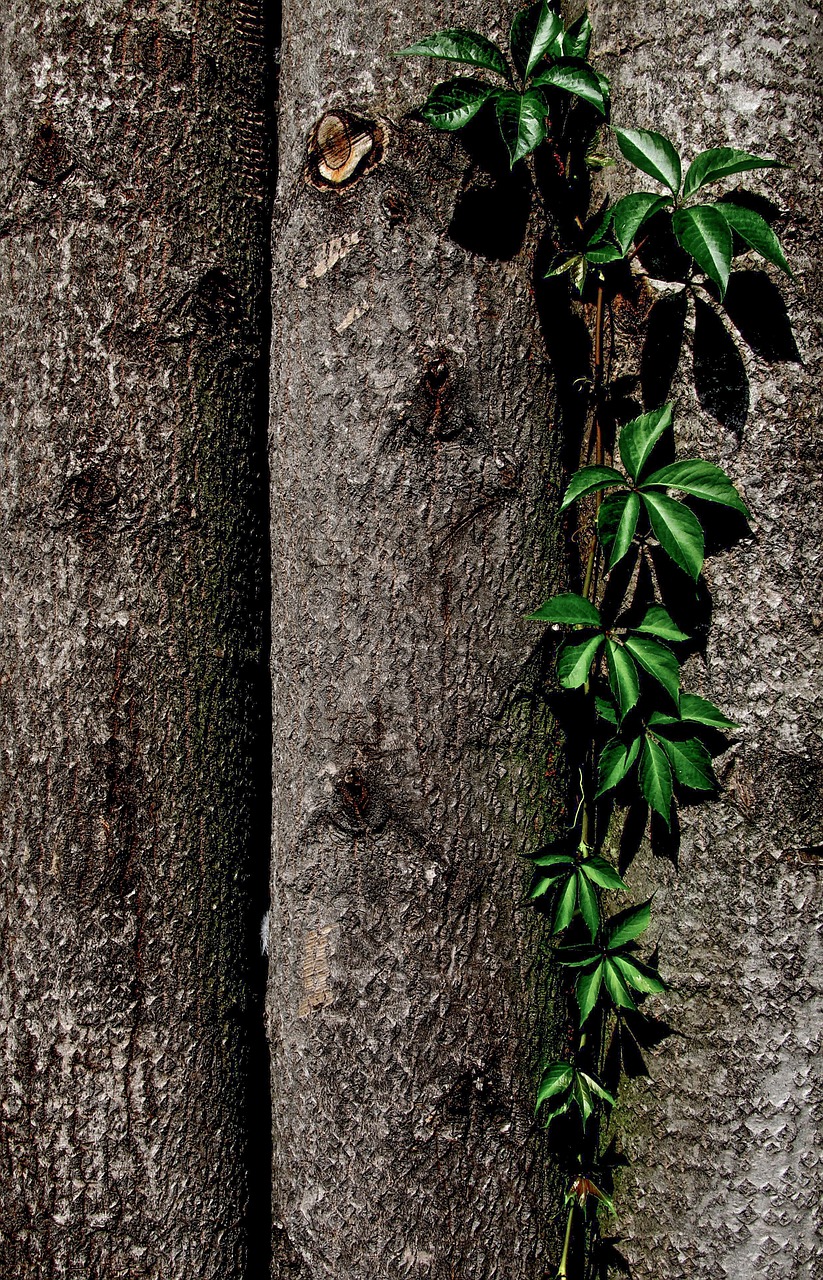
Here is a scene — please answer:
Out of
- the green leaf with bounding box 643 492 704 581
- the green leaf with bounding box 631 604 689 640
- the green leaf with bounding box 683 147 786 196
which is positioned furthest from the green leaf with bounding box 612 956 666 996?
the green leaf with bounding box 683 147 786 196

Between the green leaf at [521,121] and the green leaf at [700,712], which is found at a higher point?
the green leaf at [521,121]

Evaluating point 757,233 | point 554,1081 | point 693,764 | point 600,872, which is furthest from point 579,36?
point 554,1081

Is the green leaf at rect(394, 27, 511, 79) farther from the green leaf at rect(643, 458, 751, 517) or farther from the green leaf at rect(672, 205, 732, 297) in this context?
the green leaf at rect(643, 458, 751, 517)

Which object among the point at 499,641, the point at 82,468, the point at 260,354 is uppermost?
the point at 260,354

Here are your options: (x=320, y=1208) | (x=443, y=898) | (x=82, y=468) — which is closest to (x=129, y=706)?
(x=82, y=468)

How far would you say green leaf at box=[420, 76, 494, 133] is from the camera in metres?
1.28

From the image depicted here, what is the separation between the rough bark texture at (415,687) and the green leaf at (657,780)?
0.57ft

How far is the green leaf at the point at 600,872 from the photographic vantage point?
4.57ft

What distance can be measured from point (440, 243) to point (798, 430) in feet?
2.08

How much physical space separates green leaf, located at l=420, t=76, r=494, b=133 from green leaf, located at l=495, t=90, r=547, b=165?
36 millimetres

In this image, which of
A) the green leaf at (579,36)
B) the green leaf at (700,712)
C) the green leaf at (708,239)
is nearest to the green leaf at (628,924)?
the green leaf at (700,712)

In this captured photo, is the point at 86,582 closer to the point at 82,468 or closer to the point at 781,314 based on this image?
the point at 82,468

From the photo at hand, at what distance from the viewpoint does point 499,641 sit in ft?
4.58

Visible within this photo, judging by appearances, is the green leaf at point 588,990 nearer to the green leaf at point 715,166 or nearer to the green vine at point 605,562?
the green vine at point 605,562
